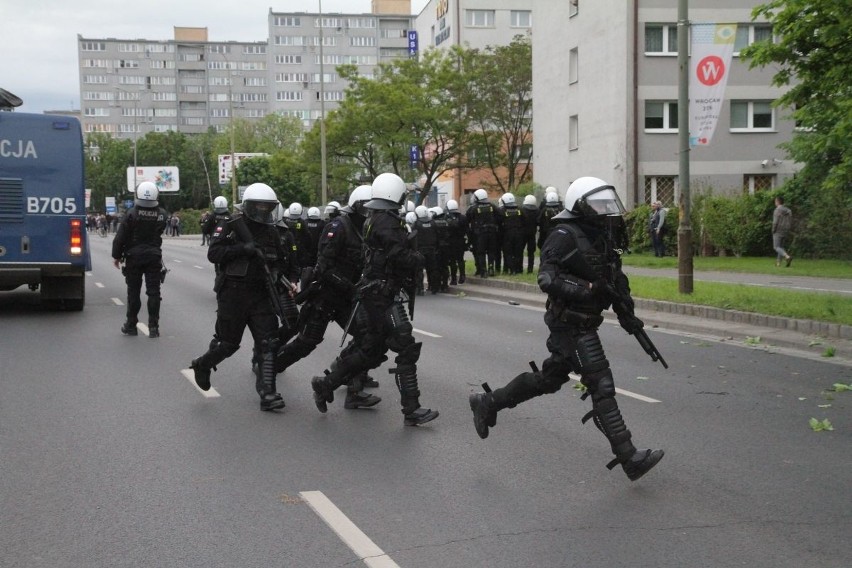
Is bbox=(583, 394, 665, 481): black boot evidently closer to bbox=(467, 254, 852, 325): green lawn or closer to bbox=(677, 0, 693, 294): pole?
bbox=(467, 254, 852, 325): green lawn

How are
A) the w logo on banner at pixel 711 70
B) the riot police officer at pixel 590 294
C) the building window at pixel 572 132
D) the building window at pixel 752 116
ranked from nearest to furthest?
1. the riot police officer at pixel 590 294
2. the w logo on banner at pixel 711 70
3. the building window at pixel 752 116
4. the building window at pixel 572 132

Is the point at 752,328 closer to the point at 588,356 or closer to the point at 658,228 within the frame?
the point at 588,356

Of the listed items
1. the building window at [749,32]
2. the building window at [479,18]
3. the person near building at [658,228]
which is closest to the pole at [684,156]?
the person near building at [658,228]

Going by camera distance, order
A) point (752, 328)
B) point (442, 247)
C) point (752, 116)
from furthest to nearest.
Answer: point (752, 116), point (442, 247), point (752, 328)

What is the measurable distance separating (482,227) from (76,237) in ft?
32.2

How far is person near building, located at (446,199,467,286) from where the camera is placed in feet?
73.2

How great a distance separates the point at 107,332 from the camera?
14.0 metres

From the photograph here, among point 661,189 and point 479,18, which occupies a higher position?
point 479,18

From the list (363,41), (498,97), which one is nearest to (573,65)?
(498,97)

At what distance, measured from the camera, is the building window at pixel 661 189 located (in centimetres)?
3869

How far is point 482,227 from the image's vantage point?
900 inches

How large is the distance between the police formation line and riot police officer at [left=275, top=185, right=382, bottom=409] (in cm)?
1

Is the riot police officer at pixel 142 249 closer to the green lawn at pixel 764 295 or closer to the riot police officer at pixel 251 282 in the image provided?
the riot police officer at pixel 251 282

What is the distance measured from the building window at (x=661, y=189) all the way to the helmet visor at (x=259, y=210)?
31.7m
